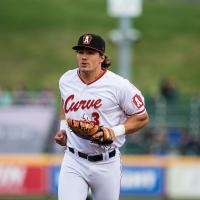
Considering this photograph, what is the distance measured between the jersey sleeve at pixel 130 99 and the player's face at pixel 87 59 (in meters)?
0.31

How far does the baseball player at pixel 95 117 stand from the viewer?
25.8 ft

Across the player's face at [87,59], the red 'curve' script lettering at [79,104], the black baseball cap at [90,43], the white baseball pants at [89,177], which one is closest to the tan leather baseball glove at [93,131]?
the red 'curve' script lettering at [79,104]

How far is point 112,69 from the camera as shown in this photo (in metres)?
33.4

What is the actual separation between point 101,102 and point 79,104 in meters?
0.20

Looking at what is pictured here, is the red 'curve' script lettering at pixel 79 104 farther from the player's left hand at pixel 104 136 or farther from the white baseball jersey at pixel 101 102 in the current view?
the player's left hand at pixel 104 136

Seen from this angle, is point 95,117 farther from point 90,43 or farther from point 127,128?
point 90,43

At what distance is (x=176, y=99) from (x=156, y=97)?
0.64m

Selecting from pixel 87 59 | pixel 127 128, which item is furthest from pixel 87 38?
pixel 127 128

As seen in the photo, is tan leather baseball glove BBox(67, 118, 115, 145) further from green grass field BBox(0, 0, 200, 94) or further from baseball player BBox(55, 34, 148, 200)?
green grass field BBox(0, 0, 200, 94)

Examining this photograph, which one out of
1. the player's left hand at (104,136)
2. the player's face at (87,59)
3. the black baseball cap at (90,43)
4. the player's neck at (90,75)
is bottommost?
the player's left hand at (104,136)

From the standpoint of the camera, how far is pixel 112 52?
36375 millimetres

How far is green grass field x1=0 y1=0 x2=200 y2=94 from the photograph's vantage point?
34.5m

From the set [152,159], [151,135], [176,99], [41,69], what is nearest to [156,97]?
[176,99]

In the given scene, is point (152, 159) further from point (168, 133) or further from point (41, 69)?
point (41, 69)
